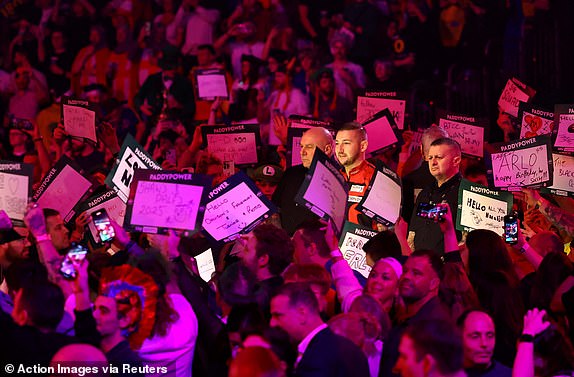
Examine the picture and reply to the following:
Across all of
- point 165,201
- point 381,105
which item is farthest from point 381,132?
point 165,201

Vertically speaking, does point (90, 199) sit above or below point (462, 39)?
below

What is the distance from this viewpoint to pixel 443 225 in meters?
7.44

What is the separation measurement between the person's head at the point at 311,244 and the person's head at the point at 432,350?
82.8 inches

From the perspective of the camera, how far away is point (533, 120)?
31.6ft

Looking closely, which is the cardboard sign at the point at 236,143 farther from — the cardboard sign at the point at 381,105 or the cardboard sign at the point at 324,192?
the cardboard sign at the point at 324,192

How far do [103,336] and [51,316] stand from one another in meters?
0.28

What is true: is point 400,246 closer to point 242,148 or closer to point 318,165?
point 318,165

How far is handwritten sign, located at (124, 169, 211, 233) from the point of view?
7.05m

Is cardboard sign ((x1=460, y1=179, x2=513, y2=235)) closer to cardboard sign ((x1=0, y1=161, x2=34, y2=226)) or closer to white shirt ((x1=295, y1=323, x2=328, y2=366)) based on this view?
white shirt ((x1=295, y1=323, x2=328, y2=366))

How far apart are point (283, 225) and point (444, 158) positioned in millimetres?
1450

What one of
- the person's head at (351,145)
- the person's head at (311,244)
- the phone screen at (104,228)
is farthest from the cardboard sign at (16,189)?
the person's head at (351,145)

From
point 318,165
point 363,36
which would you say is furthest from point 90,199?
point 363,36

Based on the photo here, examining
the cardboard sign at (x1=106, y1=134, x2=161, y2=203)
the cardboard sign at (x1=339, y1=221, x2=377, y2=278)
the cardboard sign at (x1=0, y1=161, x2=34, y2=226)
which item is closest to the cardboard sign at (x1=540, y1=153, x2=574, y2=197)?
the cardboard sign at (x1=339, y1=221, x2=377, y2=278)

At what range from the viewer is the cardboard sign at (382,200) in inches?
326
